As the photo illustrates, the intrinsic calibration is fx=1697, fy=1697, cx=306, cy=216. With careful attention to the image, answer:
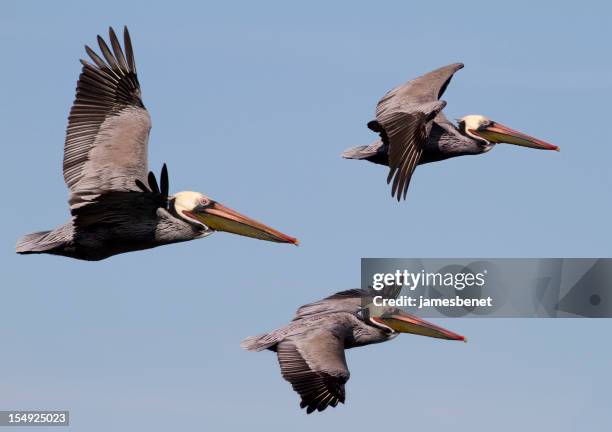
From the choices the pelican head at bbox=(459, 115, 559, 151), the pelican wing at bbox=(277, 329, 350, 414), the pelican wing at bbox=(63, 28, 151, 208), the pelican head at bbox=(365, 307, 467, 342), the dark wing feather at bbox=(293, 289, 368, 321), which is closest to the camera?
the pelican wing at bbox=(277, 329, 350, 414)

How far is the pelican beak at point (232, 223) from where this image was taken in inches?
806

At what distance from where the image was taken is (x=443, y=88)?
23500mm

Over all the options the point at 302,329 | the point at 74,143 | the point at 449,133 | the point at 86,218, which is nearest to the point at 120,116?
the point at 74,143

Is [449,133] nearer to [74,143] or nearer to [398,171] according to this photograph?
[398,171]

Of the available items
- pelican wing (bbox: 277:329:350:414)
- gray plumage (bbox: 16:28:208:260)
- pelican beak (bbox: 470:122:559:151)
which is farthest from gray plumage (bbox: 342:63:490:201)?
gray plumage (bbox: 16:28:208:260)

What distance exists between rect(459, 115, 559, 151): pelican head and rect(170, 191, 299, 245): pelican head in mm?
4917

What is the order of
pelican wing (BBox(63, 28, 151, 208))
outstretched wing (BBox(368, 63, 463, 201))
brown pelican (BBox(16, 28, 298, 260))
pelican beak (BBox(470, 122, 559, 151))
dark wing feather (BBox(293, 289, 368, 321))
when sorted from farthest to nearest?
pelican beak (BBox(470, 122, 559, 151)), outstretched wing (BBox(368, 63, 463, 201)), dark wing feather (BBox(293, 289, 368, 321)), pelican wing (BBox(63, 28, 151, 208)), brown pelican (BBox(16, 28, 298, 260))

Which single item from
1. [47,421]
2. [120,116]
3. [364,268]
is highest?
[120,116]

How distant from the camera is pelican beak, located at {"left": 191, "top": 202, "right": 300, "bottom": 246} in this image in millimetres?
20469

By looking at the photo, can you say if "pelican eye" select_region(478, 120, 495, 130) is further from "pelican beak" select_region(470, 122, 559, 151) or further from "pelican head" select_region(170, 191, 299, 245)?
"pelican head" select_region(170, 191, 299, 245)

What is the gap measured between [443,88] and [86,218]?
6213 mm

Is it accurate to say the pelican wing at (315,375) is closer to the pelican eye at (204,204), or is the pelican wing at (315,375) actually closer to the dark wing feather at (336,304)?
the dark wing feather at (336,304)

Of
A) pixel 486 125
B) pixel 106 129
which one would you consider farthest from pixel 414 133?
pixel 106 129

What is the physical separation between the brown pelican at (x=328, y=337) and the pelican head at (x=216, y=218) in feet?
3.77
